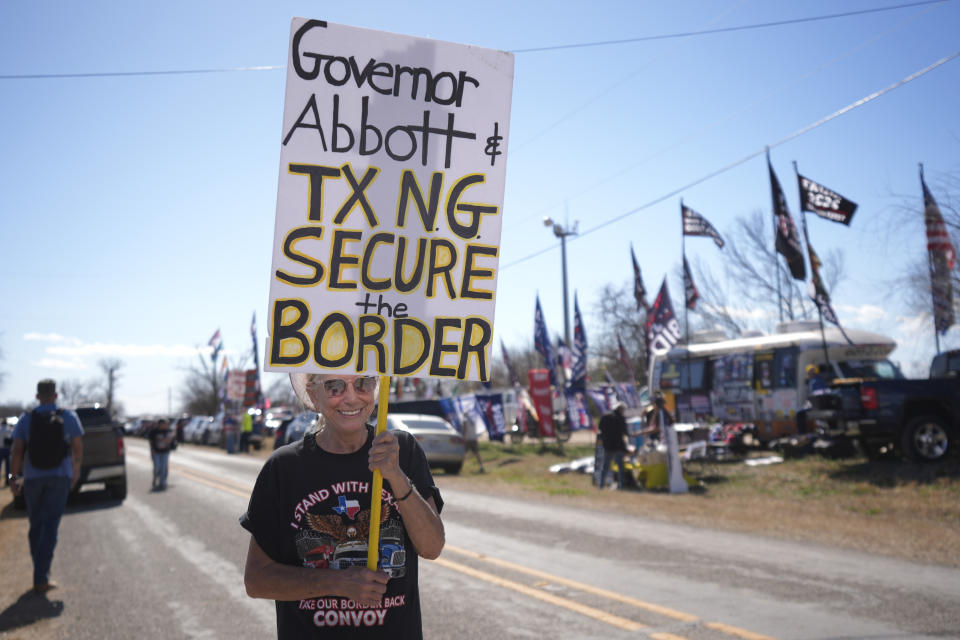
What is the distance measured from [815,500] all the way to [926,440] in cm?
277

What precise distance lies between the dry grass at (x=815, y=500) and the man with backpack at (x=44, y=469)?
8.01 meters

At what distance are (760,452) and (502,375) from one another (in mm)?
82621

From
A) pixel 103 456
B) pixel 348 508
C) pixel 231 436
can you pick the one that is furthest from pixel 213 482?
pixel 231 436

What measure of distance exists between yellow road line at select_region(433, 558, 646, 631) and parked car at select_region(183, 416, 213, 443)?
4510 cm

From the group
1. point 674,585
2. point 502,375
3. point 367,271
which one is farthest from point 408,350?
point 502,375

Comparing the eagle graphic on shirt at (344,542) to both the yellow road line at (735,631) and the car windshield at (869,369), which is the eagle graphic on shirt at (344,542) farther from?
the car windshield at (869,369)

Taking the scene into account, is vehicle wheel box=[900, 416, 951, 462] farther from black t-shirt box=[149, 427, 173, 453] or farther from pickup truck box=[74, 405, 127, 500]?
black t-shirt box=[149, 427, 173, 453]

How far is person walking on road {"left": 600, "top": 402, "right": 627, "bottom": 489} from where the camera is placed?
16234 mm

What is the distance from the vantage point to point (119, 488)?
17.0 meters

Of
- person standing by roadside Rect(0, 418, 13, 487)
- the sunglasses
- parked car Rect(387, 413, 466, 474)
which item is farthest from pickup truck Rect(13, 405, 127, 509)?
the sunglasses

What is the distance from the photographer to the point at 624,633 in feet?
19.4

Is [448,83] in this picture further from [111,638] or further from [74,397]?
[74,397]

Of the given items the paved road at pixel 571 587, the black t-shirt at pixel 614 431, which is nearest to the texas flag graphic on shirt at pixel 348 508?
the paved road at pixel 571 587

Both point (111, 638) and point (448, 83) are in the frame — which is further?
point (111, 638)
